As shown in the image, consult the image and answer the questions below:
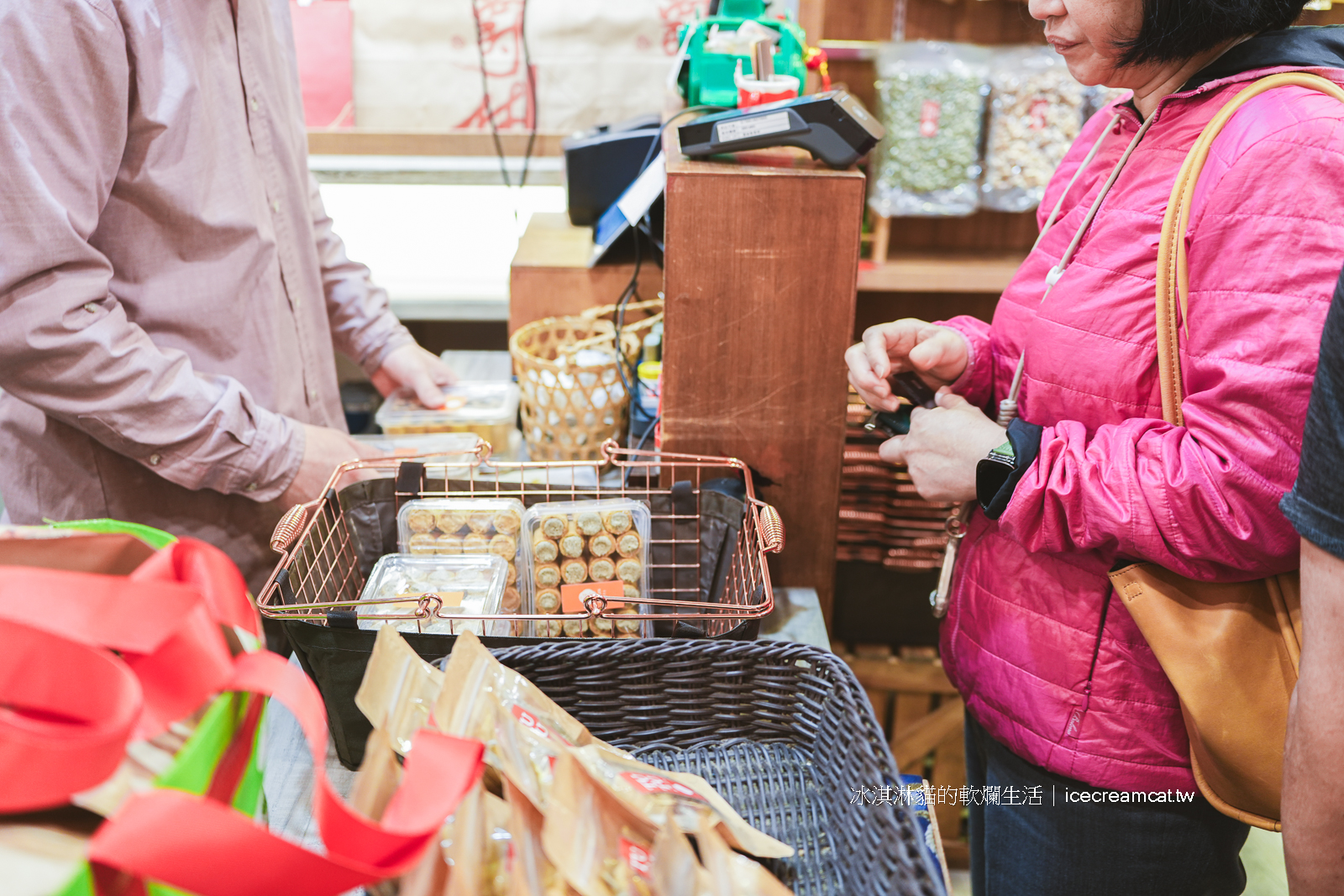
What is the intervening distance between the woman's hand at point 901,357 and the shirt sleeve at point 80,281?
2.66 ft

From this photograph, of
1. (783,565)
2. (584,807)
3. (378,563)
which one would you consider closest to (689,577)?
(783,565)

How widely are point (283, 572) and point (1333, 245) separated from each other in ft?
3.39

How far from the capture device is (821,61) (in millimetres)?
1804

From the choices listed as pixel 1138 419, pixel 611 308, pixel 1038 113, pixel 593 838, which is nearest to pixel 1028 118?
pixel 1038 113

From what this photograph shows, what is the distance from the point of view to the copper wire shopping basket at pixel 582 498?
106cm

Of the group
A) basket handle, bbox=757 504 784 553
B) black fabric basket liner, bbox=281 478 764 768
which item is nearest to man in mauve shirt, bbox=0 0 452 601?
black fabric basket liner, bbox=281 478 764 768

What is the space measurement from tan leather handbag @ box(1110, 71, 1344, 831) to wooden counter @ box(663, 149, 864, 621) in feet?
1.51

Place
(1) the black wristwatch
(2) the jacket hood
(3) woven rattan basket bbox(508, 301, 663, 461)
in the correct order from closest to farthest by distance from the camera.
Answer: (2) the jacket hood, (1) the black wristwatch, (3) woven rattan basket bbox(508, 301, 663, 461)

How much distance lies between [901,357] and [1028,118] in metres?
1.13

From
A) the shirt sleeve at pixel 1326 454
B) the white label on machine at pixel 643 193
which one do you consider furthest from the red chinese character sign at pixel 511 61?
the shirt sleeve at pixel 1326 454

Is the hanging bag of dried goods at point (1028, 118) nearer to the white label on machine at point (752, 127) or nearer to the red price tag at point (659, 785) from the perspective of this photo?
the white label on machine at point (752, 127)

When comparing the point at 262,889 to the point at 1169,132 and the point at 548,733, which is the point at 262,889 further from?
the point at 1169,132

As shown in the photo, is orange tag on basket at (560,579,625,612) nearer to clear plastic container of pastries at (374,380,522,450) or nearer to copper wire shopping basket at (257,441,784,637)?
copper wire shopping basket at (257,441,784,637)

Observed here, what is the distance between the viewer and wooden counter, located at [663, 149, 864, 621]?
119 cm
